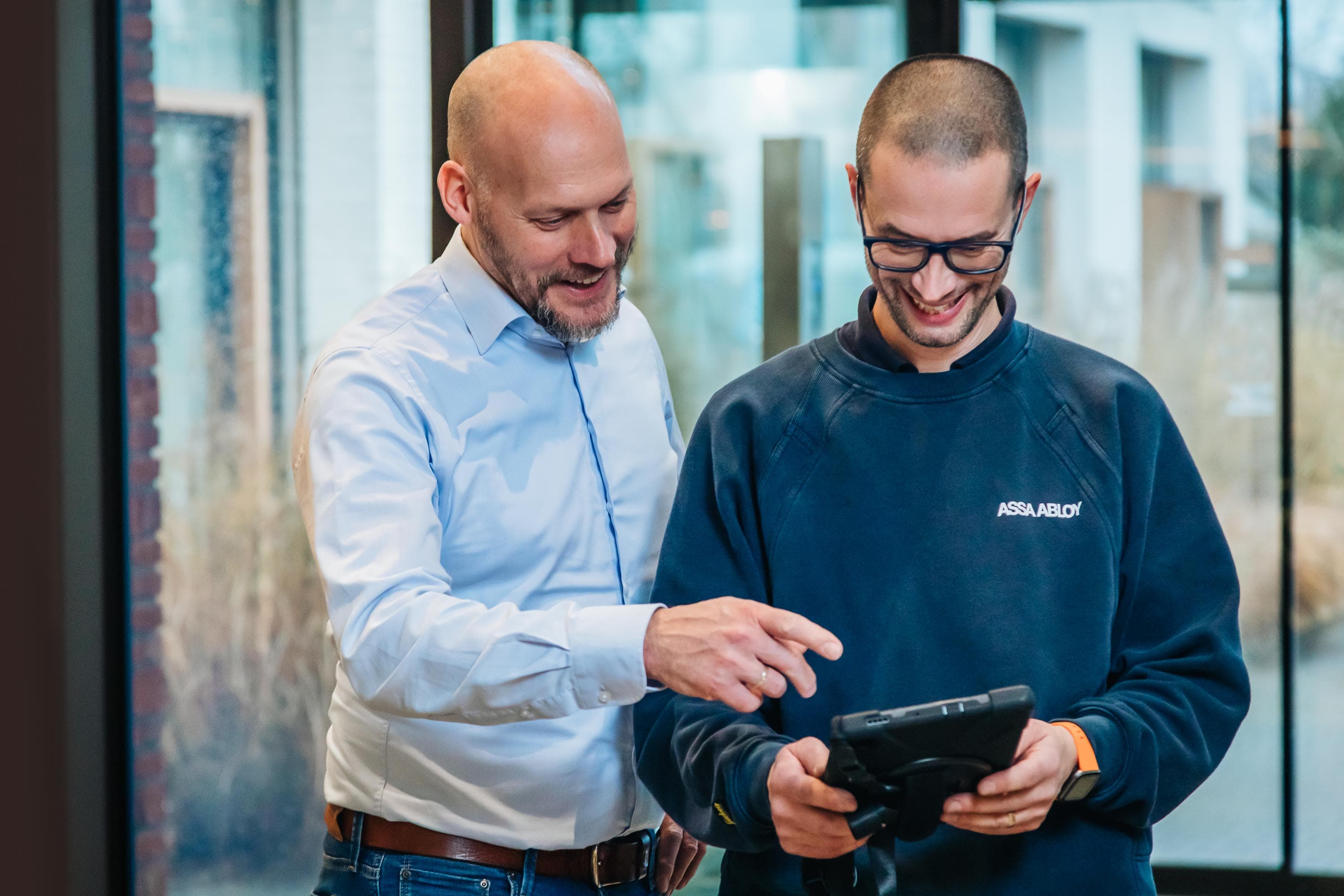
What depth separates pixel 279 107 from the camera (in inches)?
131

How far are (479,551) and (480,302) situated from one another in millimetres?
334

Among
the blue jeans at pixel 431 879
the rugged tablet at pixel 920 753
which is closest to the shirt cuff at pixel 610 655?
the rugged tablet at pixel 920 753

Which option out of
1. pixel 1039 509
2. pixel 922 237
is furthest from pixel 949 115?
pixel 1039 509

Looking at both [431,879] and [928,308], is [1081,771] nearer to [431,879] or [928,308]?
[928,308]

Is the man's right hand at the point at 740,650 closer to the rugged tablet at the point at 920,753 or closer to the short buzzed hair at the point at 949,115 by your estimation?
the rugged tablet at the point at 920,753

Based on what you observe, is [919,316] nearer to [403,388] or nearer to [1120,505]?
[1120,505]

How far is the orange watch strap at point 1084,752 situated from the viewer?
1219 millimetres

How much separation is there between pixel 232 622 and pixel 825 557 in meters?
2.38

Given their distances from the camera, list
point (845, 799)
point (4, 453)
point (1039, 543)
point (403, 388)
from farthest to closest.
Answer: point (4, 453) → point (403, 388) → point (1039, 543) → point (845, 799)

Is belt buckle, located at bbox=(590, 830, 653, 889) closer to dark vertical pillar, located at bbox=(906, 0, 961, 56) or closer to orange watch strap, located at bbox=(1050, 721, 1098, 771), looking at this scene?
orange watch strap, located at bbox=(1050, 721, 1098, 771)

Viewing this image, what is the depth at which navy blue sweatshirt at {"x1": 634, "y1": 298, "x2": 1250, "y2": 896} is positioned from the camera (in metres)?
1.30

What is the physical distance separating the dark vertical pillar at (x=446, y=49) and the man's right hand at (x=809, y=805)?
2119 mm

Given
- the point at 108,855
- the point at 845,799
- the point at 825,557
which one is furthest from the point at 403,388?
the point at 108,855

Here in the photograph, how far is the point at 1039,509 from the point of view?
4.38ft
